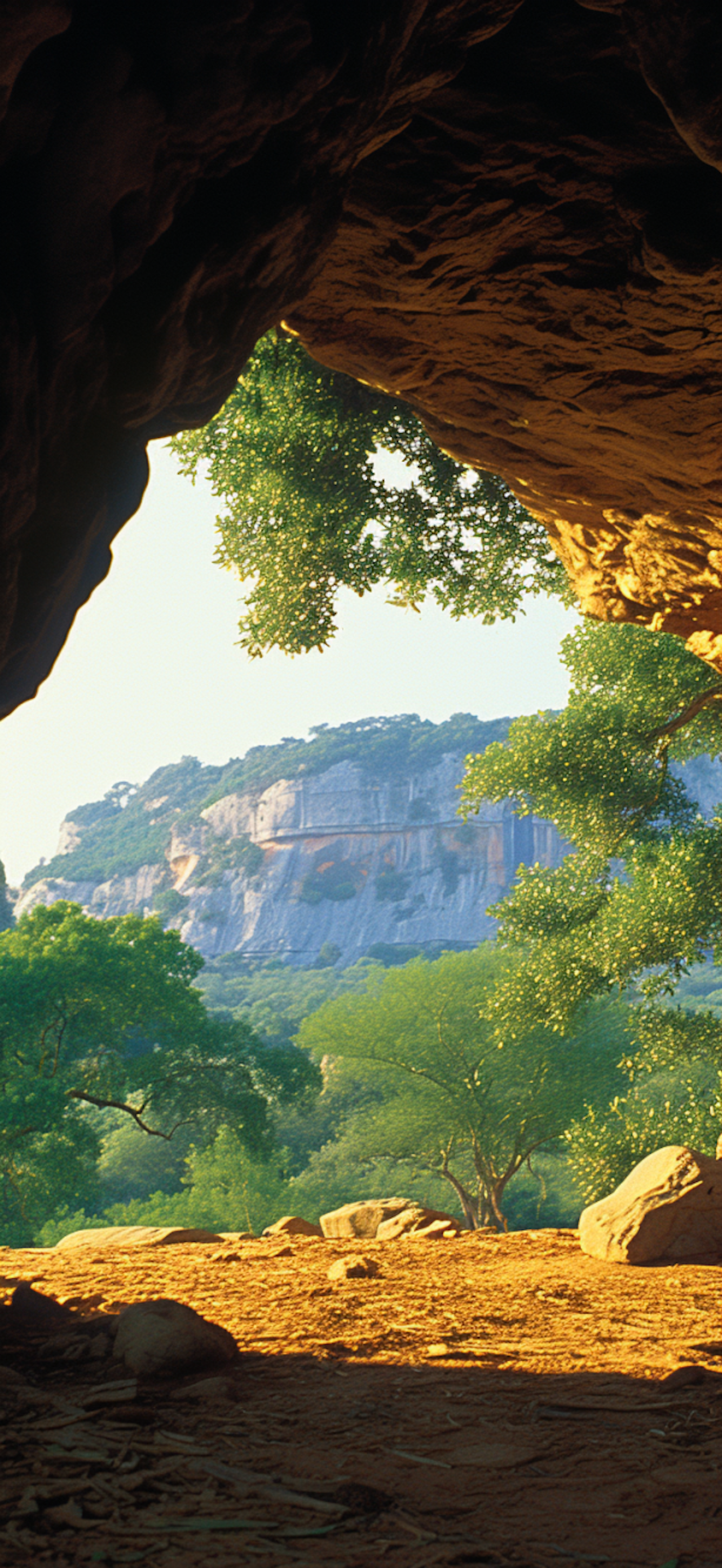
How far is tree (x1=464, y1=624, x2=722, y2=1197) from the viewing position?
11.6 m

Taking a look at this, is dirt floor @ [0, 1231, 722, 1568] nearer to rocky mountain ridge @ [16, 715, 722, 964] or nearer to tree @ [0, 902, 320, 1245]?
tree @ [0, 902, 320, 1245]

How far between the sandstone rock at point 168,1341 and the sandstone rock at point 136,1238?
147 inches

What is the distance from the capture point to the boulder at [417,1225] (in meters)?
8.01

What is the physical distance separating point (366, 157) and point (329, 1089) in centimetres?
3717

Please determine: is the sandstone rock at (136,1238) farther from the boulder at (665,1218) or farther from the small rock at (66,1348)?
the small rock at (66,1348)

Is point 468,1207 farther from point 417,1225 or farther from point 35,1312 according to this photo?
point 35,1312

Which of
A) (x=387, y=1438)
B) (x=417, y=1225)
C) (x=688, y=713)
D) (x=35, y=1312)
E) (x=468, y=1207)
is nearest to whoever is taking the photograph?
(x=387, y=1438)

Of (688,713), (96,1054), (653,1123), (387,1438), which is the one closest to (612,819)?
(688,713)

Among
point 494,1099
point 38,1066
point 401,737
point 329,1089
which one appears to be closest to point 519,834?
point 401,737

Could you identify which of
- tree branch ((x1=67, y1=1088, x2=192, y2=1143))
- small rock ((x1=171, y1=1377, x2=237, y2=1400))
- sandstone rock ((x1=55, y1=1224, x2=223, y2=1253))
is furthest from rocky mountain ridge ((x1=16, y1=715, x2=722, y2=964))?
small rock ((x1=171, y1=1377, x2=237, y2=1400))

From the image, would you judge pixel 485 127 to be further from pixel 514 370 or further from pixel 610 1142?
pixel 610 1142

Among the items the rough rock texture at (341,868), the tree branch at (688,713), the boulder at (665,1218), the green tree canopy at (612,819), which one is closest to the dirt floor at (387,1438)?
the boulder at (665,1218)

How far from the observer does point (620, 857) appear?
1421 centimetres

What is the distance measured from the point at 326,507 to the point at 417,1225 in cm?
797
